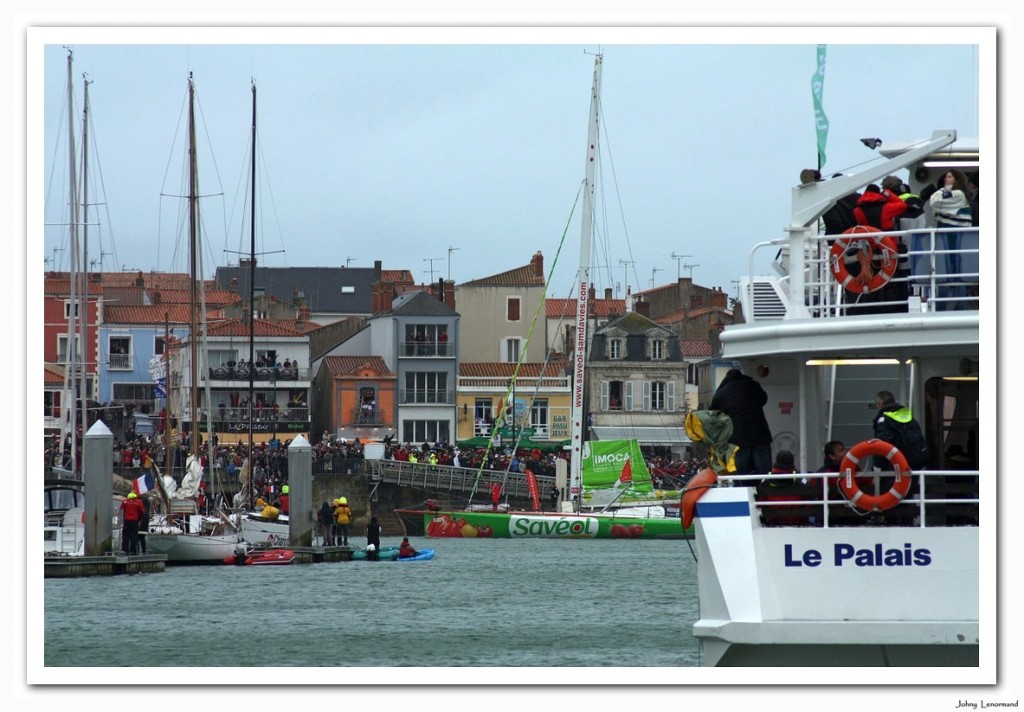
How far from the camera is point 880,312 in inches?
565

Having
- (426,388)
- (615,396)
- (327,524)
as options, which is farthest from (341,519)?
(615,396)

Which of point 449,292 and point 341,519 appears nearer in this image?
point 341,519

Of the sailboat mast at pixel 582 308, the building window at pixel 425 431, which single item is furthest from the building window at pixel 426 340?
the sailboat mast at pixel 582 308

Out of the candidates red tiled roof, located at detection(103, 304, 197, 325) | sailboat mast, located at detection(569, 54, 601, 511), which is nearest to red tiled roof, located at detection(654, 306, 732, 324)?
red tiled roof, located at detection(103, 304, 197, 325)

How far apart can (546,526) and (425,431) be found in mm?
26732

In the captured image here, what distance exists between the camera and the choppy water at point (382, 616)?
22672mm

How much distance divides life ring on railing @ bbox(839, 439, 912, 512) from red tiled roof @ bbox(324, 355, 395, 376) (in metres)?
63.8

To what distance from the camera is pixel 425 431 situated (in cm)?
7762

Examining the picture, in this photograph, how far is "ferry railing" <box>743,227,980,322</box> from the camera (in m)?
13.7

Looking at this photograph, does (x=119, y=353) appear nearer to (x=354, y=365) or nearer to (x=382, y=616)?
(x=354, y=365)
